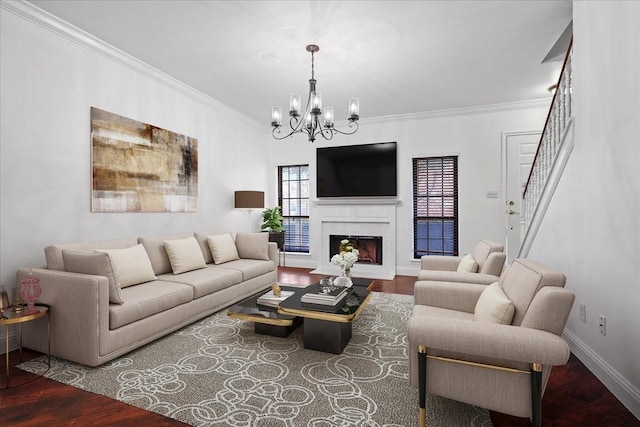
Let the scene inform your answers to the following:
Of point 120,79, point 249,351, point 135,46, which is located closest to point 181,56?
point 135,46

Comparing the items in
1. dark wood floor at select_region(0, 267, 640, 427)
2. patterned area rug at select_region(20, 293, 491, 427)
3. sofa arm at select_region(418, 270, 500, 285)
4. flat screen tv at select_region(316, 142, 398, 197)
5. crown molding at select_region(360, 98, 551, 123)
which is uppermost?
crown molding at select_region(360, 98, 551, 123)

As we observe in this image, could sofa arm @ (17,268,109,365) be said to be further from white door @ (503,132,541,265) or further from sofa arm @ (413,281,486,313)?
white door @ (503,132,541,265)

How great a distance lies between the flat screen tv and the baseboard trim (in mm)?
3582

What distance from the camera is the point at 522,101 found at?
5.03m

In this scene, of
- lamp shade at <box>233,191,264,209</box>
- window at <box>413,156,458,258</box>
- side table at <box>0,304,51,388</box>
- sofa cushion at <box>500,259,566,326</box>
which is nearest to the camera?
sofa cushion at <box>500,259,566,326</box>

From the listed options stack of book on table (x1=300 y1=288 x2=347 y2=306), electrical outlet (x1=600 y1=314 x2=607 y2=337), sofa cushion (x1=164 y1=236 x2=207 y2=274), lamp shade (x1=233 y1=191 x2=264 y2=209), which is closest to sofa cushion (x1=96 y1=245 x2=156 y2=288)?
sofa cushion (x1=164 y1=236 x2=207 y2=274)

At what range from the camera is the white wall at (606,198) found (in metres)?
1.86

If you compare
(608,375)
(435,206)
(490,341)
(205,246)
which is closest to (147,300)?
(205,246)

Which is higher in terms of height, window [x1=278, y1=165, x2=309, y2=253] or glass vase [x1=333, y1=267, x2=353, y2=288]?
window [x1=278, y1=165, x2=309, y2=253]

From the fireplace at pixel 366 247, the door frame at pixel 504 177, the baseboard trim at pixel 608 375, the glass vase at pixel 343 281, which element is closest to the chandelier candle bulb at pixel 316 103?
the glass vase at pixel 343 281

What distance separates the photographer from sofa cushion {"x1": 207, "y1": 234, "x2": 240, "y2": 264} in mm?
4262

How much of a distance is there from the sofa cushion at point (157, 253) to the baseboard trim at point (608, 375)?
397 centimetres

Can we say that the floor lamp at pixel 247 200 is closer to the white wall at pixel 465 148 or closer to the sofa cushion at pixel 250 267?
the sofa cushion at pixel 250 267

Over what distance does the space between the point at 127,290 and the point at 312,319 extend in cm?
170
